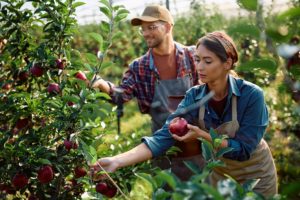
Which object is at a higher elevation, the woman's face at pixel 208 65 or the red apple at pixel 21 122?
the woman's face at pixel 208 65

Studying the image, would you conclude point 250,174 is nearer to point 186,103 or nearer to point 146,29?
point 186,103

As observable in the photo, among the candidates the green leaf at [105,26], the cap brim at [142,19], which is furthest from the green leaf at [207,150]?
the cap brim at [142,19]

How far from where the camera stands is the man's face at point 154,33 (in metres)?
2.79

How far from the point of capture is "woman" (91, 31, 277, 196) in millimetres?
1941

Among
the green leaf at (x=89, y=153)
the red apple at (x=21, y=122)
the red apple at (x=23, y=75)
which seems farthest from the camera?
the red apple at (x=23, y=75)

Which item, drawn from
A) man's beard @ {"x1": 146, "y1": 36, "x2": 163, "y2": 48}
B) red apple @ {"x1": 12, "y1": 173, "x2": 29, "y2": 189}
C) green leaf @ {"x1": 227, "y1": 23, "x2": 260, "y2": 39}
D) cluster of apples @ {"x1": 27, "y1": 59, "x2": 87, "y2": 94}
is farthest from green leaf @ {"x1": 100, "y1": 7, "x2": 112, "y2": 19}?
green leaf @ {"x1": 227, "y1": 23, "x2": 260, "y2": 39}

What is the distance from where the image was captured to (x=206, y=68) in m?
1.96

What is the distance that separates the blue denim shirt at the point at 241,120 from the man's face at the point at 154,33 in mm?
750

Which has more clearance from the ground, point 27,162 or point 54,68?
point 54,68

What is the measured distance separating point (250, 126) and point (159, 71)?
0.99m

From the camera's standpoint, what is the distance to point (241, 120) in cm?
202

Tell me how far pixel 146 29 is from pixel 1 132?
3.29 ft

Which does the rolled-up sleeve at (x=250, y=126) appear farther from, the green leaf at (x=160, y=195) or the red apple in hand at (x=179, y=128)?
the green leaf at (x=160, y=195)

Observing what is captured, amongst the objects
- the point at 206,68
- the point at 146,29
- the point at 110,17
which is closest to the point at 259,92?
the point at 206,68
